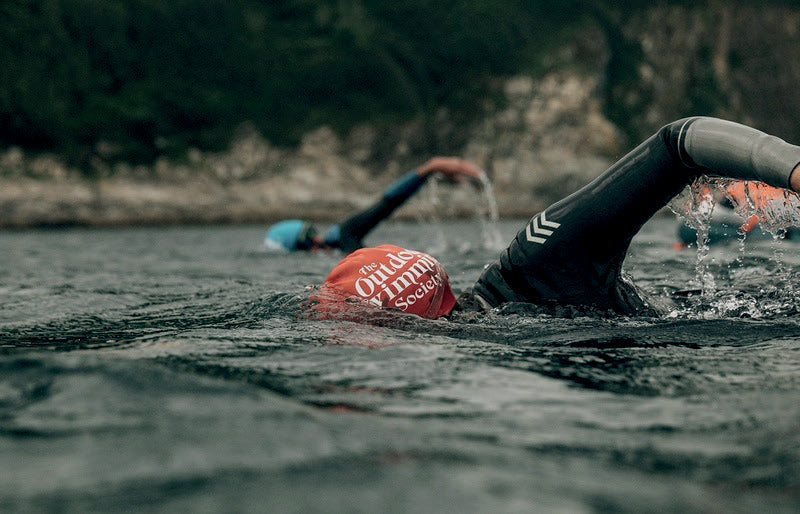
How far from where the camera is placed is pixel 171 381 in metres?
2.45

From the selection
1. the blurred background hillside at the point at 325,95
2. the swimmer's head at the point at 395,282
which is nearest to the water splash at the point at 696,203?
the swimmer's head at the point at 395,282

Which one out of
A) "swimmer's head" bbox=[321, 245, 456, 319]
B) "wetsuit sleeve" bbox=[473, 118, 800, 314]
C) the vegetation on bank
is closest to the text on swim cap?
"swimmer's head" bbox=[321, 245, 456, 319]

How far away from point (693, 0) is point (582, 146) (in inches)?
317

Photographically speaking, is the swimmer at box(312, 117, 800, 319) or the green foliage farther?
the green foliage

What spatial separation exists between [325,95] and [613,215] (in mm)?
25607

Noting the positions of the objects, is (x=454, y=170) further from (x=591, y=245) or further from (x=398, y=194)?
(x=591, y=245)

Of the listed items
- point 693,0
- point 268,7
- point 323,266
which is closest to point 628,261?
point 323,266

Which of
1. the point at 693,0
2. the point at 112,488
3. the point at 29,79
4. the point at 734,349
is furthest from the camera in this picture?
the point at 693,0

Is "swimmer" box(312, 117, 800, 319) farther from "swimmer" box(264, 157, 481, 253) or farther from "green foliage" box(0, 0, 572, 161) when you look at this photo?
"green foliage" box(0, 0, 572, 161)

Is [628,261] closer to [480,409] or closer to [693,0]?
[480,409]

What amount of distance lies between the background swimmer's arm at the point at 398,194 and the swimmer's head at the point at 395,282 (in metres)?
2.10

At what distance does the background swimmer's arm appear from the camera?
5.98 m

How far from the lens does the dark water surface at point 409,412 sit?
5.26 ft

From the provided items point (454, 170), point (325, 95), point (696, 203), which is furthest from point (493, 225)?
point (325, 95)
